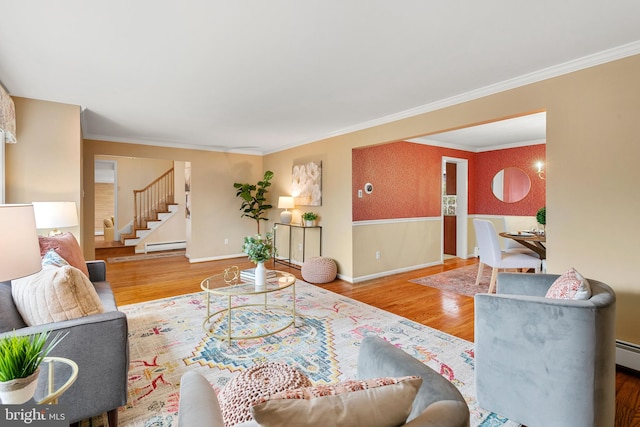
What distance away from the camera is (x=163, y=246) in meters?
7.94

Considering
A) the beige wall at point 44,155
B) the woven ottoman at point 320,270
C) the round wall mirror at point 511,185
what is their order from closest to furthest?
the beige wall at point 44,155
the woven ottoman at point 320,270
the round wall mirror at point 511,185

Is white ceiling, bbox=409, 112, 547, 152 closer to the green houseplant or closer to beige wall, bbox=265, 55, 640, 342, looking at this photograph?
beige wall, bbox=265, 55, 640, 342

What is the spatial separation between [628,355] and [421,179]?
3914 mm

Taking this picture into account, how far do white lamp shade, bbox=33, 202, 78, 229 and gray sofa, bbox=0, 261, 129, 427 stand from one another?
5.46 ft

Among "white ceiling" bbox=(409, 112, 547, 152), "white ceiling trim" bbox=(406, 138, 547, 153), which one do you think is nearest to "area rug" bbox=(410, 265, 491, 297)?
"white ceiling" bbox=(409, 112, 547, 152)

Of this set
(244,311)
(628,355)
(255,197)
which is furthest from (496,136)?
(244,311)

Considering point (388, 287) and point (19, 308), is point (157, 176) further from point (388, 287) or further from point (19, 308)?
point (19, 308)

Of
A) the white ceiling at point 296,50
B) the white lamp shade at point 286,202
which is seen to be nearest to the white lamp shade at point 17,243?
the white ceiling at point 296,50

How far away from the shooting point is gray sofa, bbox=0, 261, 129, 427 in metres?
1.53

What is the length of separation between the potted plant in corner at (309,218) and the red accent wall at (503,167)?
3688mm

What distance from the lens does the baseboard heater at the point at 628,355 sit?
2.29 metres

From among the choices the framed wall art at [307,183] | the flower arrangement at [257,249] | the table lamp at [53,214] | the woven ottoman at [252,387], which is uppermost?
the framed wall art at [307,183]

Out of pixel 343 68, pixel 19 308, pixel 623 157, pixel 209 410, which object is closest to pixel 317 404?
pixel 209 410

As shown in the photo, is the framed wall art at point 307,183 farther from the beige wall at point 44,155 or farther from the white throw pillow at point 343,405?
the white throw pillow at point 343,405
